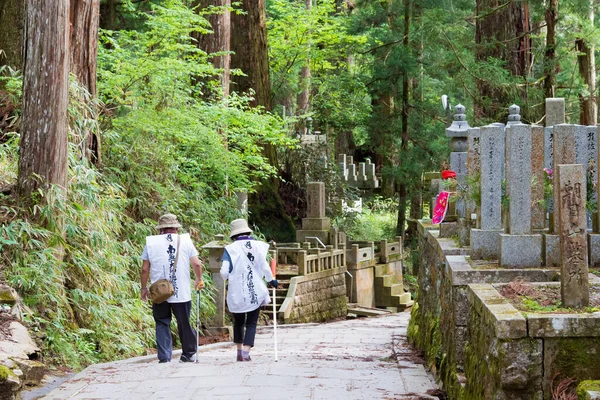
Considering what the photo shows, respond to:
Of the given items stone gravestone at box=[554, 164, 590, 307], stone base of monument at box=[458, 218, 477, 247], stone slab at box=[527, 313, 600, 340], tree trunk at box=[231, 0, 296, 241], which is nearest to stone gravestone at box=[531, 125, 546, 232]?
stone base of monument at box=[458, 218, 477, 247]

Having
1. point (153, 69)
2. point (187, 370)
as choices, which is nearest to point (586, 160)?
point (187, 370)

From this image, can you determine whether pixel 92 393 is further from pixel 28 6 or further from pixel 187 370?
Result: pixel 28 6

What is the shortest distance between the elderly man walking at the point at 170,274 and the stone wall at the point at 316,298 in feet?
31.1

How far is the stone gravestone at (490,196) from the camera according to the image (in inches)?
308

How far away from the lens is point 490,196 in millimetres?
7938

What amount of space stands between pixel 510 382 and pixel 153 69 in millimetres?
11947

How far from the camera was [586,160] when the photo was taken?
309 inches

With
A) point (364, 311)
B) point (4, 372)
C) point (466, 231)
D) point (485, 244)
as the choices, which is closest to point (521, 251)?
point (485, 244)

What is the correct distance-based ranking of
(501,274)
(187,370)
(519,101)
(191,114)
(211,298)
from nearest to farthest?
(501,274)
(187,370)
(211,298)
(191,114)
(519,101)

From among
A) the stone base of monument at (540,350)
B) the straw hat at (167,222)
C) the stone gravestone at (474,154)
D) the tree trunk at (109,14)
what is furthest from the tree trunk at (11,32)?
the stone base of monument at (540,350)

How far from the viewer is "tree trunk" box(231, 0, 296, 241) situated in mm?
23781

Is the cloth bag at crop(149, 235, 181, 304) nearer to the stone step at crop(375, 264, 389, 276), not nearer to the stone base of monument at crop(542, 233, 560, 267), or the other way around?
the stone base of monument at crop(542, 233, 560, 267)

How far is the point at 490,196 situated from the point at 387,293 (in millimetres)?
17578

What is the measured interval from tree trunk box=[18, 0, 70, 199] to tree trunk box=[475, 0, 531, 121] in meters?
10.0
